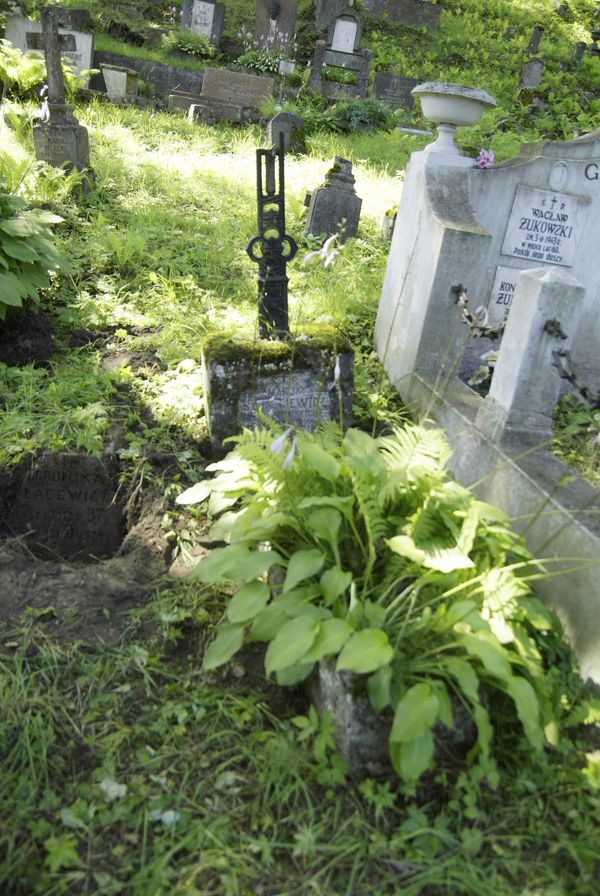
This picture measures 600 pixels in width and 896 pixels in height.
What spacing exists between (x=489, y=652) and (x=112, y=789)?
129 centimetres

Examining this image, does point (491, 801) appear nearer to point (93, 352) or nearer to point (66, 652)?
point (66, 652)

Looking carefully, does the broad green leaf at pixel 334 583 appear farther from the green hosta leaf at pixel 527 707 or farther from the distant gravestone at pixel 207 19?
the distant gravestone at pixel 207 19

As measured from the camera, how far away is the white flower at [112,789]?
2.21 m

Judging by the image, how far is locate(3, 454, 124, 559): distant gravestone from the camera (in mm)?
3697

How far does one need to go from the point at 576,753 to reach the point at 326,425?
177cm

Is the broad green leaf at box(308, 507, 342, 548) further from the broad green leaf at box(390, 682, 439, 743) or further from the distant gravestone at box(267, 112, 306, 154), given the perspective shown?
the distant gravestone at box(267, 112, 306, 154)

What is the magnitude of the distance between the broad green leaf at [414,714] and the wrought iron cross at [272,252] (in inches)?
101

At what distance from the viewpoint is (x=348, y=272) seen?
252 inches

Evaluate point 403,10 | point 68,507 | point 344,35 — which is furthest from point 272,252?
point 403,10

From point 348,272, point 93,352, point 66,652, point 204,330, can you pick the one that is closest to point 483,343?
point 348,272

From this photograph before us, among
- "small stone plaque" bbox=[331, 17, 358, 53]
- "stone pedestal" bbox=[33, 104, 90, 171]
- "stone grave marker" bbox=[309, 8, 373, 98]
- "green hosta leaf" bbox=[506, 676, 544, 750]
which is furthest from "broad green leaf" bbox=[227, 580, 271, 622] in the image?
"small stone plaque" bbox=[331, 17, 358, 53]

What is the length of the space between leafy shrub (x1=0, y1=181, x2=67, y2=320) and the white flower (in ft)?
10.4

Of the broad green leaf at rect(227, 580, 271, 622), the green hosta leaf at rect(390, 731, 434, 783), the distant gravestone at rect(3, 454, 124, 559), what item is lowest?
the distant gravestone at rect(3, 454, 124, 559)

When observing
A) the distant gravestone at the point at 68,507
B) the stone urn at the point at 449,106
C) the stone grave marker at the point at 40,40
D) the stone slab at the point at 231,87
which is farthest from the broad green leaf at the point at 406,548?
the stone grave marker at the point at 40,40
